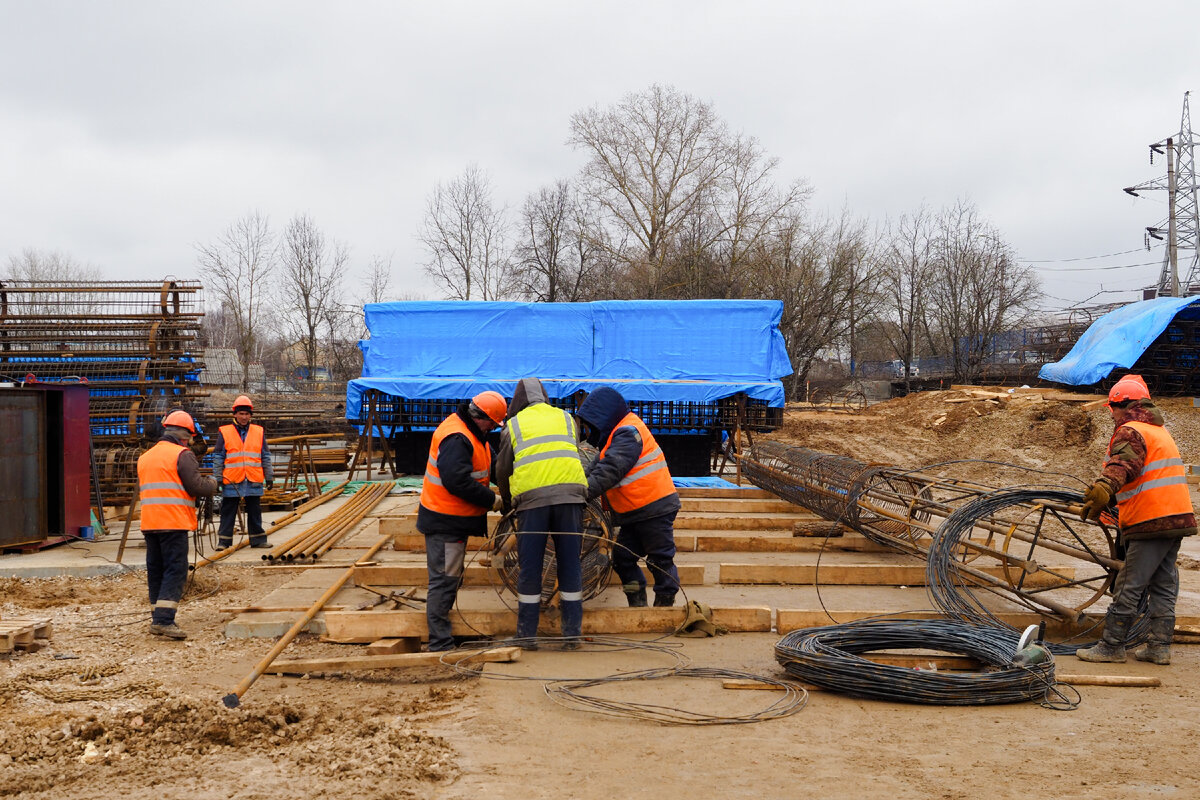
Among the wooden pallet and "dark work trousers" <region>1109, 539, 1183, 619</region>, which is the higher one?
"dark work trousers" <region>1109, 539, 1183, 619</region>

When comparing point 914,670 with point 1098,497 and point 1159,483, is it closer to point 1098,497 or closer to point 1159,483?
point 1098,497

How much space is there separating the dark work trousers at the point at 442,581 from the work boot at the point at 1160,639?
473 centimetres

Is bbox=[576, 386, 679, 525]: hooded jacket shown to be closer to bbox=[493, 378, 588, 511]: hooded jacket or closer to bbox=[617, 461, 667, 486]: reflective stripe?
bbox=[617, 461, 667, 486]: reflective stripe

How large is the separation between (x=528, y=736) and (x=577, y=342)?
14.8 metres

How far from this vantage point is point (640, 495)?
6.86 metres

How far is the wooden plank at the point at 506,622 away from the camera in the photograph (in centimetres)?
633

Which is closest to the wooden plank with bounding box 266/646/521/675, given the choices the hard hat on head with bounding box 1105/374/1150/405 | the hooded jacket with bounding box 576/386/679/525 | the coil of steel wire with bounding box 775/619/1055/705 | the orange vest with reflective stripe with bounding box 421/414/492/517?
the orange vest with reflective stripe with bounding box 421/414/492/517

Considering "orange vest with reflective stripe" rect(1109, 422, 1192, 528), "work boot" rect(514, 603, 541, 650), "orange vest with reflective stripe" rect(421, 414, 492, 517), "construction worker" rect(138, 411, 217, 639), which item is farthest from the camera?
"construction worker" rect(138, 411, 217, 639)

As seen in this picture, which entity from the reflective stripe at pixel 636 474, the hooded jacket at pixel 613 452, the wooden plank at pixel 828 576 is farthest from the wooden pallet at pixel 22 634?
the wooden plank at pixel 828 576

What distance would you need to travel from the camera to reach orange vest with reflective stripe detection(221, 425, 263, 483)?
1076 centimetres

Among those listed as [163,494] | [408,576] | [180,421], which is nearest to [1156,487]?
[408,576]

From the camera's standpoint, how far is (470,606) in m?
7.03

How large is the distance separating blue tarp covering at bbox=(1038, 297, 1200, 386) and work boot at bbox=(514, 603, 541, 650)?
2554 cm

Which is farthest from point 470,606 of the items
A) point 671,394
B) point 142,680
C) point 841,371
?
point 841,371
